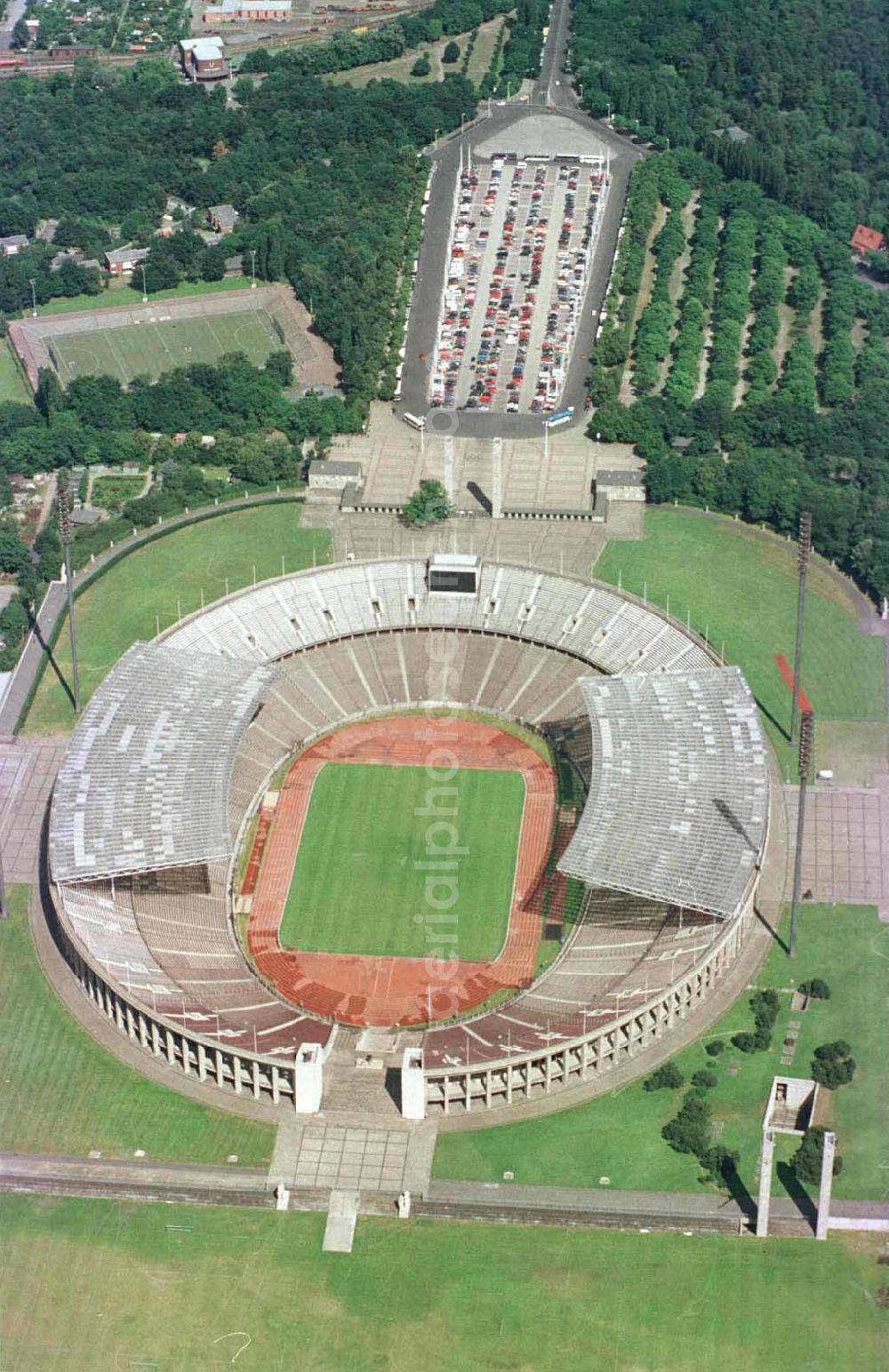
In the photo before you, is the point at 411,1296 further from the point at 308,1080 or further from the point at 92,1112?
the point at 92,1112

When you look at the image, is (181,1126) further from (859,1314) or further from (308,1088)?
(859,1314)

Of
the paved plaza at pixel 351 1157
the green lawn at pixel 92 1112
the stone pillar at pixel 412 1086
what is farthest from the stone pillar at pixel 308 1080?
the stone pillar at pixel 412 1086

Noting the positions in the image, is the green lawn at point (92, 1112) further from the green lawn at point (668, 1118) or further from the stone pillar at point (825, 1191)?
the stone pillar at point (825, 1191)

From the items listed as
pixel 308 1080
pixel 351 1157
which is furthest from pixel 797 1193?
pixel 308 1080

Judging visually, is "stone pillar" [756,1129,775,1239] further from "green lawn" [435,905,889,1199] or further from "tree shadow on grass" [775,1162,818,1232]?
"green lawn" [435,905,889,1199]

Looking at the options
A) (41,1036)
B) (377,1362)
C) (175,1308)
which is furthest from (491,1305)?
(41,1036)

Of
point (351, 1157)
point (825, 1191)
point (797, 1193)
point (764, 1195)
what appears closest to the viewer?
point (825, 1191)
